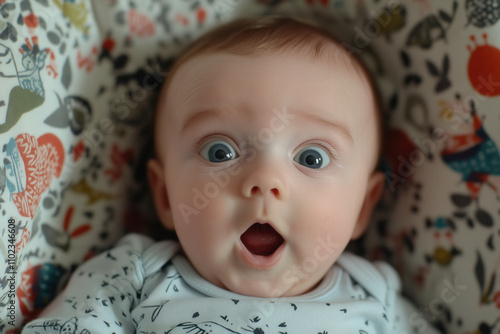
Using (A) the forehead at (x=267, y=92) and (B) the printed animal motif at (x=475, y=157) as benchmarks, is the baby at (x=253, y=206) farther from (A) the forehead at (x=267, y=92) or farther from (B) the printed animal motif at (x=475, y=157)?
(B) the printed animal motif at (x=475, y=157)

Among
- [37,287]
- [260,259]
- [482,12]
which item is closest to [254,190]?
[260,259]

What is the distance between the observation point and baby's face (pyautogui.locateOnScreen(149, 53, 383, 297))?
111 centimetres

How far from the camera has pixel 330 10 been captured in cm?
149

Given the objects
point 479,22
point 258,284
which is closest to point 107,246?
point 258,284

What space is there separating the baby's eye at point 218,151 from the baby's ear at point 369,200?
385mm

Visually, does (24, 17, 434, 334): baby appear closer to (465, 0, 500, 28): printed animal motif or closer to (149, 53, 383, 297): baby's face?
(149, 53, 383, 297): baby's face

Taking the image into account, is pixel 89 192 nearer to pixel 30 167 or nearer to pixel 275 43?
pixel 30 167

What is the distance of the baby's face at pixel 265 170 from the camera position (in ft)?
3.64

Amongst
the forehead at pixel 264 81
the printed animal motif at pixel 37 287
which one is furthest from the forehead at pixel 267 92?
the printed animal motif at pixel 37 287

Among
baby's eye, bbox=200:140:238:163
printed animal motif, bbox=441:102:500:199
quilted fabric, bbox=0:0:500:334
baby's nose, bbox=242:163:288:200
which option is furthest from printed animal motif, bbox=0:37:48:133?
printed animal motif, bbox=441:102:500:199

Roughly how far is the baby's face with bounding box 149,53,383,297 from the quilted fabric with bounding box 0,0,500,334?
237 mm

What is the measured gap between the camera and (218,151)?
1.17 meters

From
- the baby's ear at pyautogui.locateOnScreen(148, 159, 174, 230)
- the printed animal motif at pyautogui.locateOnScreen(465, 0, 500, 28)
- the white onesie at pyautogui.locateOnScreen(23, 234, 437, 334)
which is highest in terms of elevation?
the printed animal motif at pyautogui.locateOnScreen(465, 0, 500, 28)

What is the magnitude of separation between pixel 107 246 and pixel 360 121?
678 millimetres
